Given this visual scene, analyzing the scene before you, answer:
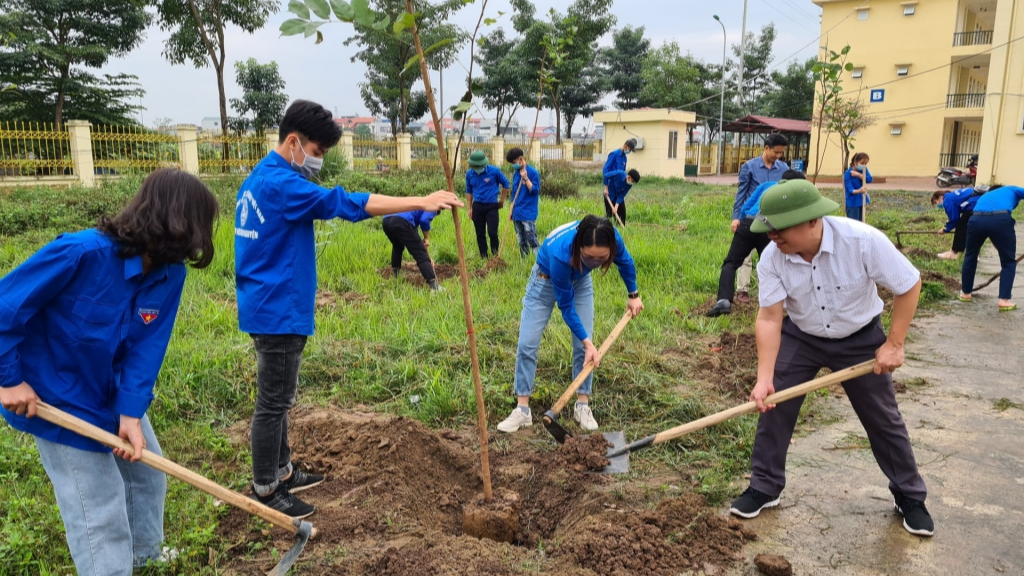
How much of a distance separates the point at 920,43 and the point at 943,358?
85.0 feet

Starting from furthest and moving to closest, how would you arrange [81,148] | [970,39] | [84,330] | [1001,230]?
[970,39]
[81,148]
[1001,230]
[84,330]

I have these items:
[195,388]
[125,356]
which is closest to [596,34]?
[195,388]

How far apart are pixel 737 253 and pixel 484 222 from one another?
348 cm

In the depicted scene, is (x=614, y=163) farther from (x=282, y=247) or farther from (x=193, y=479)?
(x=193, y=479)

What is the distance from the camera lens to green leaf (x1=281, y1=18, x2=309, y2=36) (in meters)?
2.00

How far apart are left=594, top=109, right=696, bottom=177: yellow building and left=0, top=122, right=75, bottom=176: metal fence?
17.0m

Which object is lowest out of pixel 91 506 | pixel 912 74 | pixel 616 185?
pixel 91 506

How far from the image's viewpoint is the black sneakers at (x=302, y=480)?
10.5 feet

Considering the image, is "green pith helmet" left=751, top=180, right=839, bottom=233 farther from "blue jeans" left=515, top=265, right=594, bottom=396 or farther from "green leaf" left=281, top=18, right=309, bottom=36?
"green leaf" left=281, top=18, right=309, bottom=36

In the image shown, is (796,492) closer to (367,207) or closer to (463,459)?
(463,459)

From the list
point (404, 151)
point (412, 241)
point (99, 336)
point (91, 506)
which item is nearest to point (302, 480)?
point (91, 506)

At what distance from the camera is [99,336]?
201 cm

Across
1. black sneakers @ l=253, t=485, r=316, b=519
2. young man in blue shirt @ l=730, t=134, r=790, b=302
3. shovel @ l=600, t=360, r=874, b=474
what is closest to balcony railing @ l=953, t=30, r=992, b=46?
young man in blue shirt @ l=730, t=134, r=790, b=302

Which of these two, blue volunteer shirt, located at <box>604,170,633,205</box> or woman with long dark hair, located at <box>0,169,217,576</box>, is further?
blue volunteer shirt, located at <box>604,170,633,205</box>
